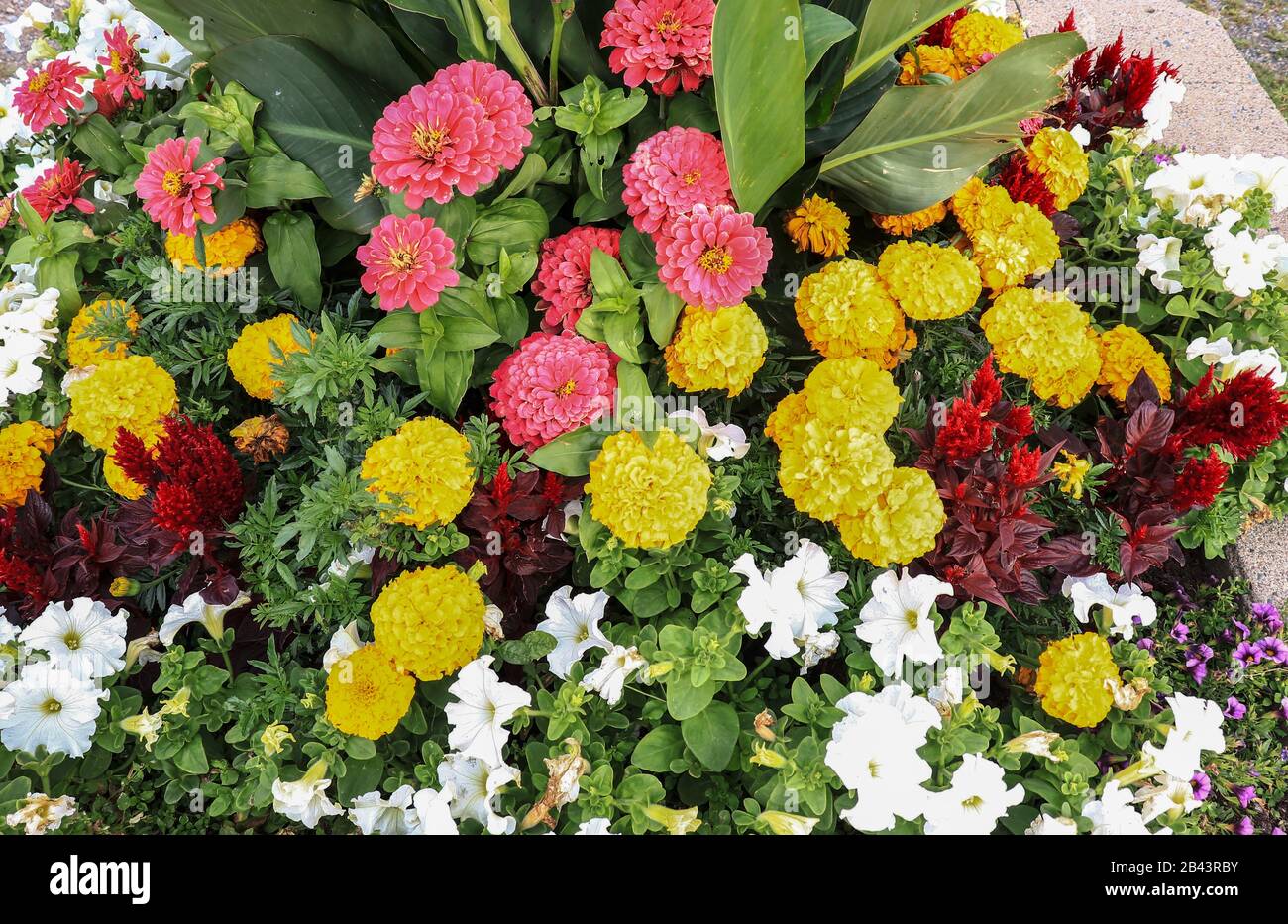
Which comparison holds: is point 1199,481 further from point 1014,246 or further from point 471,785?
point 471,785

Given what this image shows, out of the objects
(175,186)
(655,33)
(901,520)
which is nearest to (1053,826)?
(901,520)

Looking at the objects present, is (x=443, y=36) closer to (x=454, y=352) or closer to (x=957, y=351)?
(x=454, y=352)

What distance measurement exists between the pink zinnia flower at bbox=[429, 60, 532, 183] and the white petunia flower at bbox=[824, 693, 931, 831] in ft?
3.79

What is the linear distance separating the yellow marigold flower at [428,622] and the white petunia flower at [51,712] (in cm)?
47

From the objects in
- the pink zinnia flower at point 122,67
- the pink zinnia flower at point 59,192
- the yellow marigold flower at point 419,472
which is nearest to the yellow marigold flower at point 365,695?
the yellow marigold flower at point 419,472

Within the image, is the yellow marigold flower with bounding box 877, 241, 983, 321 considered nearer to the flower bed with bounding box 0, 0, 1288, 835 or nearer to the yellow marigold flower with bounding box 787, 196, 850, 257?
the flower bed with bounding box 0, 0, 1288, 835

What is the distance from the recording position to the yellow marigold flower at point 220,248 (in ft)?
6.21

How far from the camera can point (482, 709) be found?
5.08 feet

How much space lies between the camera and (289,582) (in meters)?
1.63

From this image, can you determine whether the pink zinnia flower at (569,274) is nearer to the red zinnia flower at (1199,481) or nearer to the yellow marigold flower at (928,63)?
the yellow marigold flower at (928,63)

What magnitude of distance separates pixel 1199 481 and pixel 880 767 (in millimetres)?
886

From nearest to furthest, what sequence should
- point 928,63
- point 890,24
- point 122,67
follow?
A: point 890,24 < point 122,67 < point 928,63

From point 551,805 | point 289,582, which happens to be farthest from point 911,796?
point 289,582

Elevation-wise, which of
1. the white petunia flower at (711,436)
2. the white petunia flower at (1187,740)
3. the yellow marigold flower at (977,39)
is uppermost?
the yellow marigold flower at (977,39)
